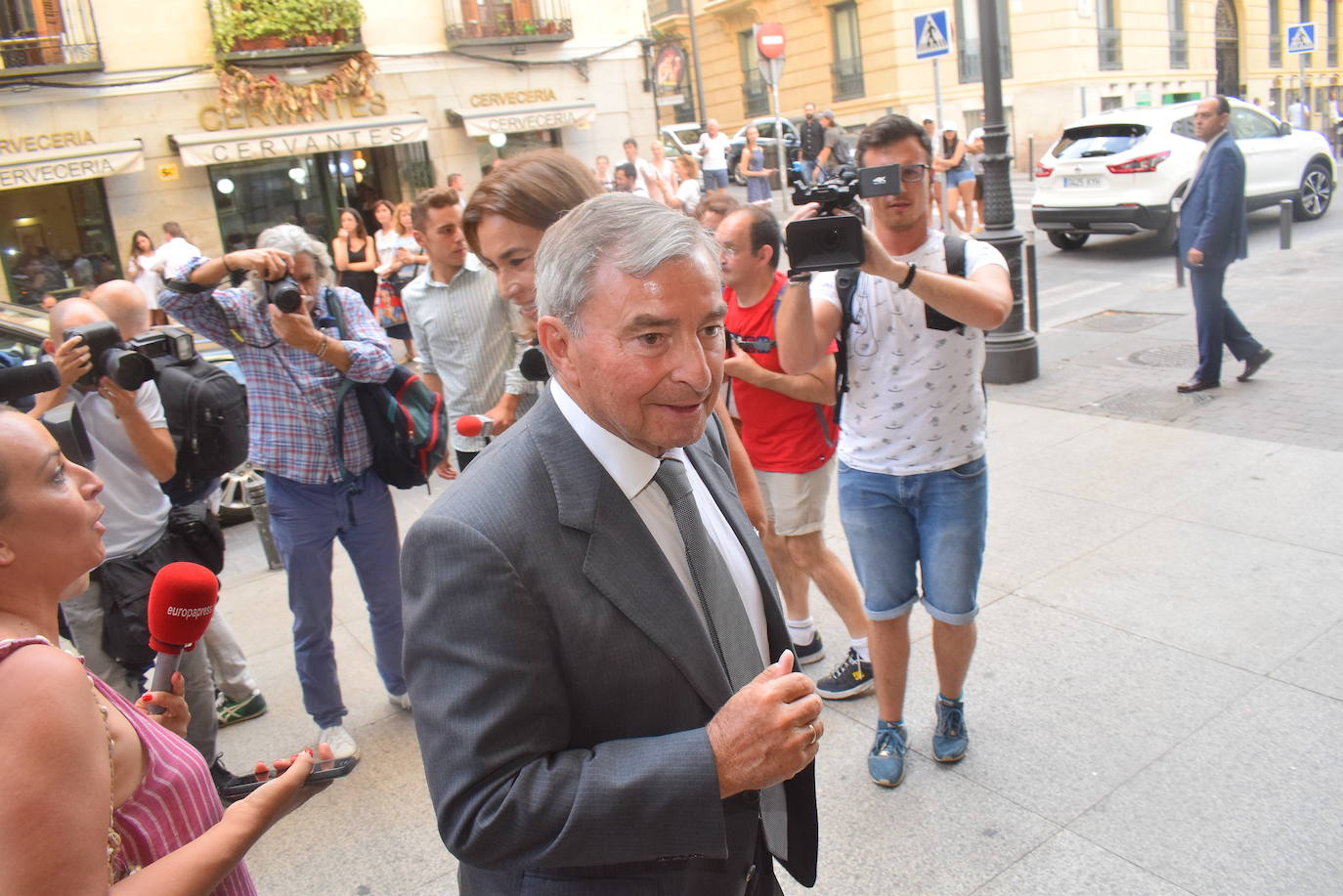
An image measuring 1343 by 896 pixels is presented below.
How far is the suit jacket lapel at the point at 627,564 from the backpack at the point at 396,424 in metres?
2.37

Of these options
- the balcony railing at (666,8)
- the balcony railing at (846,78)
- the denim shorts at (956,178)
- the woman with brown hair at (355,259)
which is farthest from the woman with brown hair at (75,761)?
the balcony railing at (666,8)

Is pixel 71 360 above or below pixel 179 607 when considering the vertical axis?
above

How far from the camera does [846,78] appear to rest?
3319 centimetres

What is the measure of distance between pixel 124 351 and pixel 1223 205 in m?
7.13

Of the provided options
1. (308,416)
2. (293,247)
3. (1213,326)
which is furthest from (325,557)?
(1213,326)

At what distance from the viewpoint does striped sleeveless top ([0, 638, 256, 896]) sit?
163 cm

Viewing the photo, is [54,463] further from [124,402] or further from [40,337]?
[40,337]

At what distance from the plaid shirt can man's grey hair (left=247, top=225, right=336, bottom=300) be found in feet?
0.17

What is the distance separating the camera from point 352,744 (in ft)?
Answer: 13.3

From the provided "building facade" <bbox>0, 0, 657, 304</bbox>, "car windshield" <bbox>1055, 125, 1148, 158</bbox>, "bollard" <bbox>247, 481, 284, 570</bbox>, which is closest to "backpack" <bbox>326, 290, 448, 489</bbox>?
"bollard" <bbox>247, 481, 284, 570</bbox>

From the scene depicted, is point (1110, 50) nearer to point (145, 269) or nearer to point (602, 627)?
point (145, 269)

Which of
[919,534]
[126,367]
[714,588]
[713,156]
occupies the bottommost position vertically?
[919,534]

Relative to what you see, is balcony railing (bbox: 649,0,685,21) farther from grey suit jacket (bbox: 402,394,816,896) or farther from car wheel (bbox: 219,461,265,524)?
grey suit jacket (bbox: 402,394,816,896)

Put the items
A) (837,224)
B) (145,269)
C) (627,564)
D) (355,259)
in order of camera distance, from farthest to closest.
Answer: (145,269) < (355,259) < (837,224) < (627,564)
